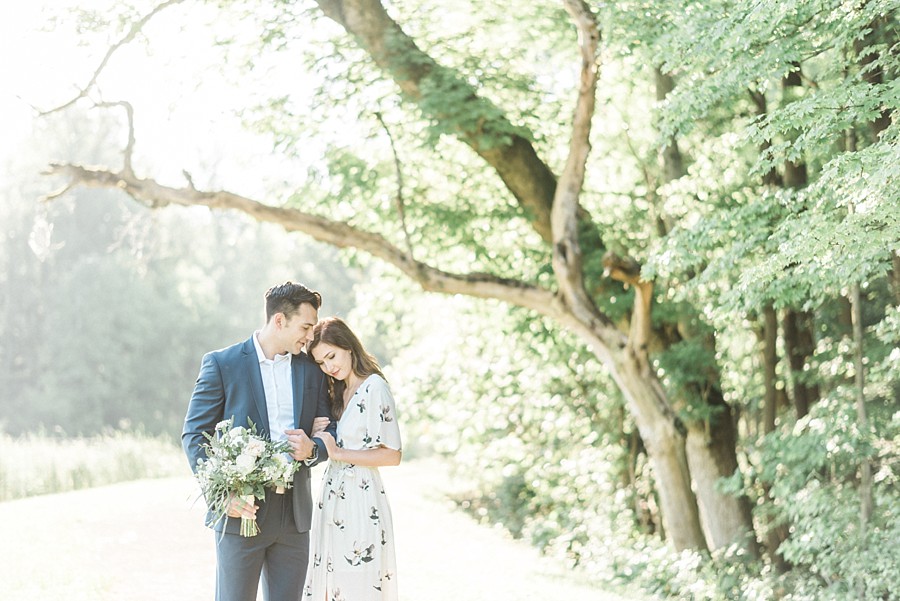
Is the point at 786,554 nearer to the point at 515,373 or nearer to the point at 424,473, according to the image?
the point at 515,373

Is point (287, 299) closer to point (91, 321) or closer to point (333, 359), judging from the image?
point (333, 359)

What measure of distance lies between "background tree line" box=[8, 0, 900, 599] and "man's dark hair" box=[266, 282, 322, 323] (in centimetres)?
348

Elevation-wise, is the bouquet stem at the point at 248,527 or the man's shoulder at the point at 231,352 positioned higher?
the man's shoulder at the point at 231,352

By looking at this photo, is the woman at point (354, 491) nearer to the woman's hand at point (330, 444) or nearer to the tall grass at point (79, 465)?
the woman's hand at point (330, 444)

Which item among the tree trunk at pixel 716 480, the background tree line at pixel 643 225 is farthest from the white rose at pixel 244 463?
the tree trunk at pixel 716 480

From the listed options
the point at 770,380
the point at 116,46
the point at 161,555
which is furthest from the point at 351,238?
the point at 770,380

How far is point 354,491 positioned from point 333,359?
0.62m

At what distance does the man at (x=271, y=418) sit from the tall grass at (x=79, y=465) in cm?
1222

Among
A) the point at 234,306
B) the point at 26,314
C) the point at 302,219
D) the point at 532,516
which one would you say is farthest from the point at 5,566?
the point at 234,306

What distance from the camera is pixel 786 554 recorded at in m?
8.91

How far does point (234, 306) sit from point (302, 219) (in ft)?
121

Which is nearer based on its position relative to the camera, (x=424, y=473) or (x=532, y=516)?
(x=532, y=516)

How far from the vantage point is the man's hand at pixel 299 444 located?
4.52 m

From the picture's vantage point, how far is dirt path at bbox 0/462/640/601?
28.5 feet
